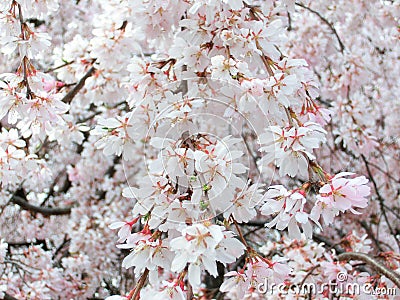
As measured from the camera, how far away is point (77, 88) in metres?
2.40

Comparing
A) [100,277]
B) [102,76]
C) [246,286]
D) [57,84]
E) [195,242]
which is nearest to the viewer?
[195,242]

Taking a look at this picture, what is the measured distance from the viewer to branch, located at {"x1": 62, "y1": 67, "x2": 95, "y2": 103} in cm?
235

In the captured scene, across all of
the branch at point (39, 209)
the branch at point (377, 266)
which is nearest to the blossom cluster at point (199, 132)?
the branch at point (377, 266)

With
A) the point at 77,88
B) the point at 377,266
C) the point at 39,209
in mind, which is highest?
the point at 77,88

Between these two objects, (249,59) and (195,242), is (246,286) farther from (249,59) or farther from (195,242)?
(249,59)

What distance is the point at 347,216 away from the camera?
4.25m

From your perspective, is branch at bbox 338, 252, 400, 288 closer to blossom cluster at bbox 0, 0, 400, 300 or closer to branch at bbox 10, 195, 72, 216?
blossom cluster at bbox 0, 0, 400, 300

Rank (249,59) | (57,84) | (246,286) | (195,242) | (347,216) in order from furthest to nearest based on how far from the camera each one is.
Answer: (347,216), (57,84), (249,59), (246,286), (195,242)

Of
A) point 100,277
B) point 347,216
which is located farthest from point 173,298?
point 347,216

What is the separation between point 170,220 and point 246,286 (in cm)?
29

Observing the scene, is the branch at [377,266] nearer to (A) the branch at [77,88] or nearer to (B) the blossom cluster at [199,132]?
(B) the blossom cluster at [199,132]

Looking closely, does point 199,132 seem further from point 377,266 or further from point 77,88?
point 77,88

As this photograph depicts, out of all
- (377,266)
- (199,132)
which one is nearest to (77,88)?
(199,132)

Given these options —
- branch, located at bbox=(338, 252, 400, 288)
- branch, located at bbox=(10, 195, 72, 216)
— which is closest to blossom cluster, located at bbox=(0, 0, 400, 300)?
branch, located at bbox=(338, 252, 400, 288)
